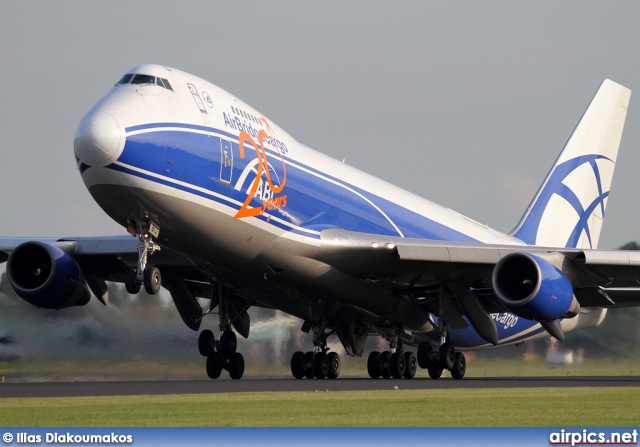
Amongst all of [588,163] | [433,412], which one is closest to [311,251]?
[433,412]

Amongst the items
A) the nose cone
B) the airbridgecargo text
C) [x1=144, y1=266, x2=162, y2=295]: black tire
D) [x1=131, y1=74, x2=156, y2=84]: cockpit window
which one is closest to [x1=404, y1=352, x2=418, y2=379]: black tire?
the airbridgecargo text

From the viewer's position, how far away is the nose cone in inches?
760

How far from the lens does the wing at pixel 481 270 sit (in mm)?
23453

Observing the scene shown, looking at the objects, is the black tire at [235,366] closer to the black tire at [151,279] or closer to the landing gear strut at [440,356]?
the landing gear strut at [440,356]

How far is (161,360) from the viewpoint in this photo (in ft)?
95.6

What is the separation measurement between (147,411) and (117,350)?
14.3 m

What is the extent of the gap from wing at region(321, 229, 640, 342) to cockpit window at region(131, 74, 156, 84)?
17.5 feet

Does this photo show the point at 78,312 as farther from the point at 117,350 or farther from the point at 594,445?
the point at 594,445

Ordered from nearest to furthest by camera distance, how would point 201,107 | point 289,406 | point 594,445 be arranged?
point 594,445 → point 289,406 → point 201,107

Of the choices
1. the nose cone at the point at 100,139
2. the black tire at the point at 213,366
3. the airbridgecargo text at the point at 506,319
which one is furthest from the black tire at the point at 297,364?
the nose cone at the point at 100,139

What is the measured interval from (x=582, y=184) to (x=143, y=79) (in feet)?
61.4

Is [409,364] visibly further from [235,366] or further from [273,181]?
[273,181]

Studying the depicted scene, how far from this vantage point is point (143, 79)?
2098cm

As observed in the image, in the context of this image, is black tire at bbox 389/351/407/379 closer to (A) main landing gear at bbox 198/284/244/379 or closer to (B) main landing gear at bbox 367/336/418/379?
(B) main landing gear at bbox 367/336/418/379
